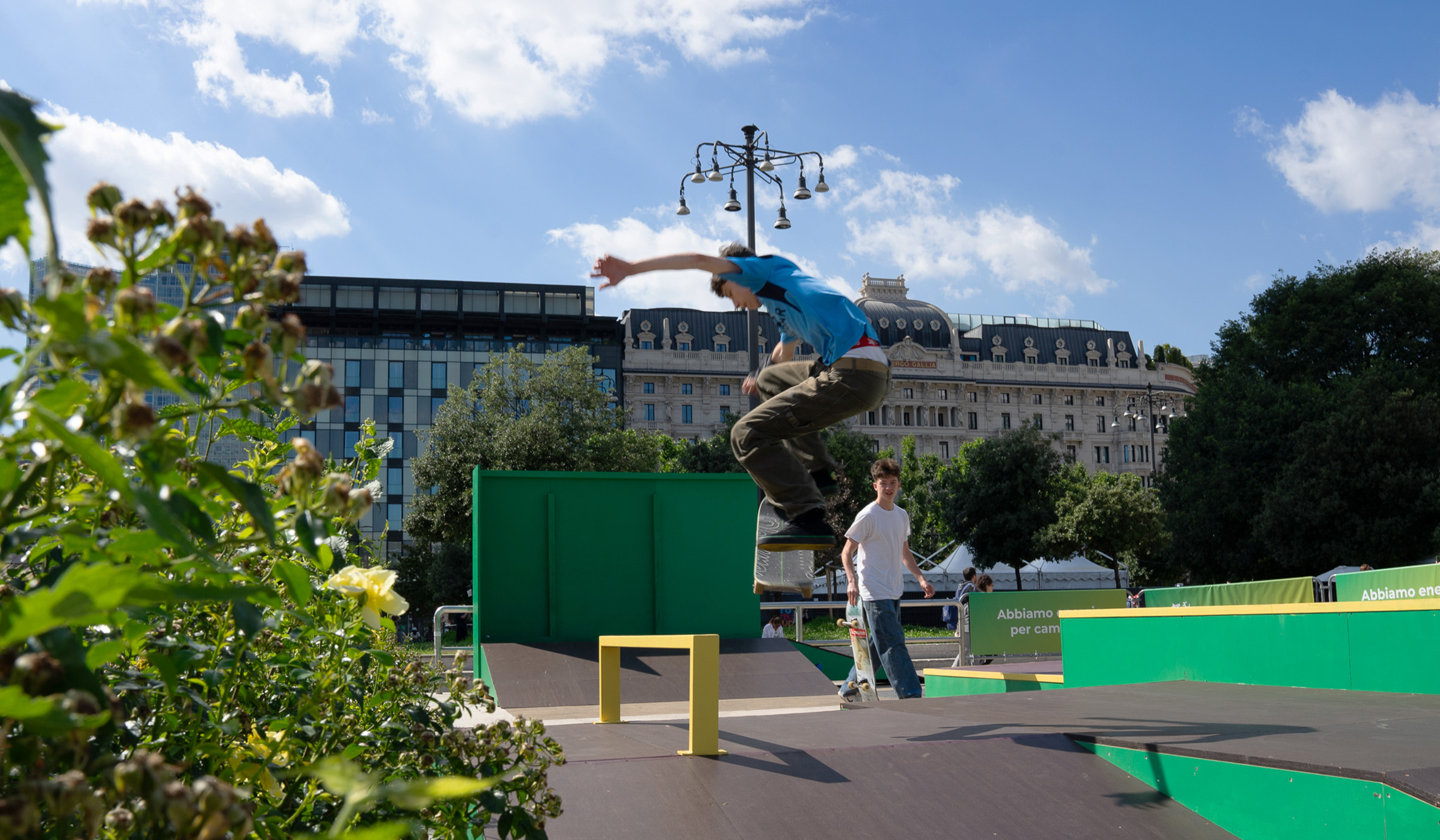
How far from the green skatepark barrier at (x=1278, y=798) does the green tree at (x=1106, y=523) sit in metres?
39.6

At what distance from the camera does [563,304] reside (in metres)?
67.6

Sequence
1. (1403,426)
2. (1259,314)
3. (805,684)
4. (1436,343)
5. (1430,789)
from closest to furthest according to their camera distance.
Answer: (1430,789)
(805,684)
(1403,426)
(1436,343)
(1259,314)

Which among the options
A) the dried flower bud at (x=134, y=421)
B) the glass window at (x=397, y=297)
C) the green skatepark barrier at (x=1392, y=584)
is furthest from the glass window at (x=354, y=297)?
the dried flower bud at (x=134, y=421)

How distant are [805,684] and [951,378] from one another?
78.6 metres

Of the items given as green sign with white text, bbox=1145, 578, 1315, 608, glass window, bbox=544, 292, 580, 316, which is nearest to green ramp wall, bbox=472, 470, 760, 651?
green sign with white text, bbox=1145, 578, 1315, 608

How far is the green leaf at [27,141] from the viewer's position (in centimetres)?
65

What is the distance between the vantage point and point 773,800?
330 cm

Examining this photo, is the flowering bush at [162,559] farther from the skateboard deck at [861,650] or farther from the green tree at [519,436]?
the green tree at [519,436]

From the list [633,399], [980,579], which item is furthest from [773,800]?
[633,399]

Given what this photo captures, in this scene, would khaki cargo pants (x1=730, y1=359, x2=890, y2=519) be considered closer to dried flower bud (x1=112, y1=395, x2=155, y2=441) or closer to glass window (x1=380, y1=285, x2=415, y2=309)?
dried flower bud (x1=112, y1=395, x2=155, y2=441)

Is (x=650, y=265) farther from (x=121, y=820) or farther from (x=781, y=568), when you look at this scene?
(x=121, y=820)

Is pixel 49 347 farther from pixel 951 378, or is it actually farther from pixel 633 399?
pixel 951 378

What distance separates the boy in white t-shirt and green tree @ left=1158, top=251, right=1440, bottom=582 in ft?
94.9

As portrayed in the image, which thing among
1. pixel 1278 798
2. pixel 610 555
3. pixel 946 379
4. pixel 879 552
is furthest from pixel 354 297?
pixel 1278 798
